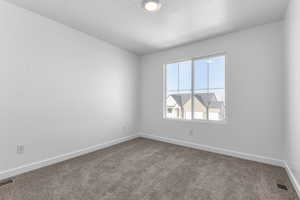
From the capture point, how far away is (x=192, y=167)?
7.66 ft

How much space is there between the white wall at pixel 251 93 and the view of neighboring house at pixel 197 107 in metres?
0.23

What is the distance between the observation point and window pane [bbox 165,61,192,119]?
3584 mm

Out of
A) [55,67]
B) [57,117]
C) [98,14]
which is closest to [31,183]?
[57,117]

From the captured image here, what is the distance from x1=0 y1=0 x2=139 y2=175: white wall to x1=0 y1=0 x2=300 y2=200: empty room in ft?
0.05

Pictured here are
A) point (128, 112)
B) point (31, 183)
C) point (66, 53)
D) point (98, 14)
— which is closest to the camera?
point (31, 183)

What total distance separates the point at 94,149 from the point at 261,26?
14.2 ft

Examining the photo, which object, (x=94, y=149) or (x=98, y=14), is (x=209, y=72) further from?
(x=94, y=149)

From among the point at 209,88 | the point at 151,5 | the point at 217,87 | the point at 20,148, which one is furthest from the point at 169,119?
the point at 20,148

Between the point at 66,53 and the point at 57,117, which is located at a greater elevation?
the point at 66,53

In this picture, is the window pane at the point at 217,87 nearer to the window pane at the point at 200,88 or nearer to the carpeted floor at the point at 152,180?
the window pane at the point at 200,88

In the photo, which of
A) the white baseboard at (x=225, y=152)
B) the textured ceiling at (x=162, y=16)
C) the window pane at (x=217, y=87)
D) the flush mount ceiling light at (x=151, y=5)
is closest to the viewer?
the flush mount ceiling light at (x=151, y=5)

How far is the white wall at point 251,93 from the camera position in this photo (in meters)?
2.41

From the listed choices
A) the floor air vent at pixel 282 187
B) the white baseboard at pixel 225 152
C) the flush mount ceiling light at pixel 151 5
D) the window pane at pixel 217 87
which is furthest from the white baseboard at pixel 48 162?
the floor air vent at pixel 282 187

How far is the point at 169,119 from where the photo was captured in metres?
3.79
